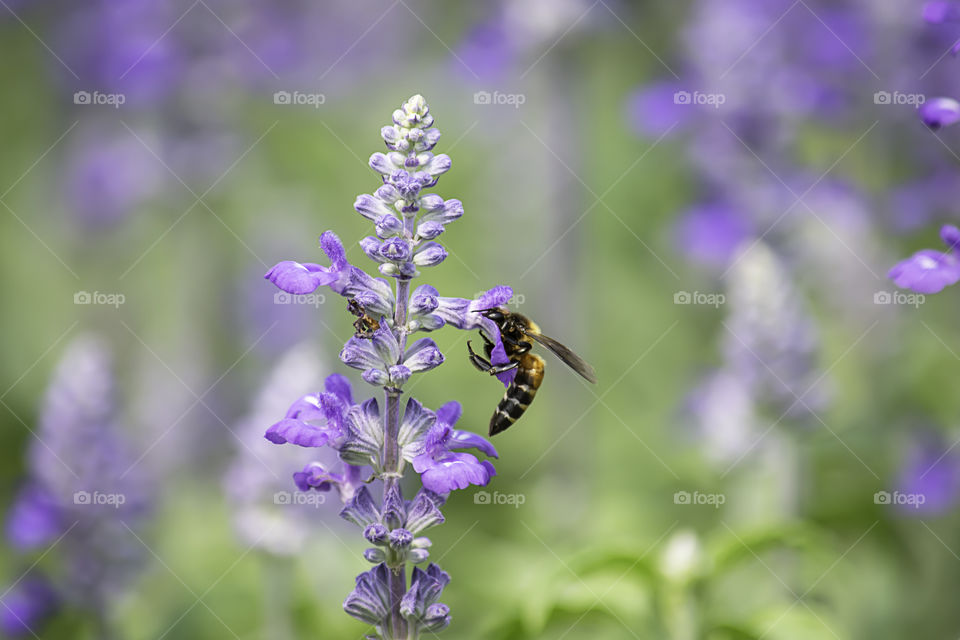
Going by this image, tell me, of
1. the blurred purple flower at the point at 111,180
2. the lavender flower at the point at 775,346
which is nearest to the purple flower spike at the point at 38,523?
the blurred purple flower at the point at 111,180

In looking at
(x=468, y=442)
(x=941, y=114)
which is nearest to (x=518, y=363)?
(x=468, y=442)

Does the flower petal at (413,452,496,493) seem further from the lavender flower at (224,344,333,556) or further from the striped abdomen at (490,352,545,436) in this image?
the lavender flower at (224,344,333,556)

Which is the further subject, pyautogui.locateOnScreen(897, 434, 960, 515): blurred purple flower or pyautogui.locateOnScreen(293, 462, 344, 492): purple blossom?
pyautogui.locateOnScreen(897, 434, 960, 515): blurred purple flower

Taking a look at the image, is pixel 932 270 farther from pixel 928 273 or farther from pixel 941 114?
pixel 941 114

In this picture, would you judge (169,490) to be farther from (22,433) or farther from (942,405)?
(942,405)

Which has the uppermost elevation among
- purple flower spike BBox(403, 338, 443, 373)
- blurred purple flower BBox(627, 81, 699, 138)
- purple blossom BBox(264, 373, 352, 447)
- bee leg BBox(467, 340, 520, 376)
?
blurred purple flower BBox(627, 81, 699, 138)

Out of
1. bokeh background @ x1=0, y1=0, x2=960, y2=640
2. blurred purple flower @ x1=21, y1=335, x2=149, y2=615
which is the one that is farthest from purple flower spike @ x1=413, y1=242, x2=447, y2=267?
blurred purple flower @ x1=21, y1=335, x2=149, y2=615

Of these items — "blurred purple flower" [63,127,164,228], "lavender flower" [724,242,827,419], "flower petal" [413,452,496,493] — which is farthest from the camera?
"blurred purple flower" [63,127,164,228]
